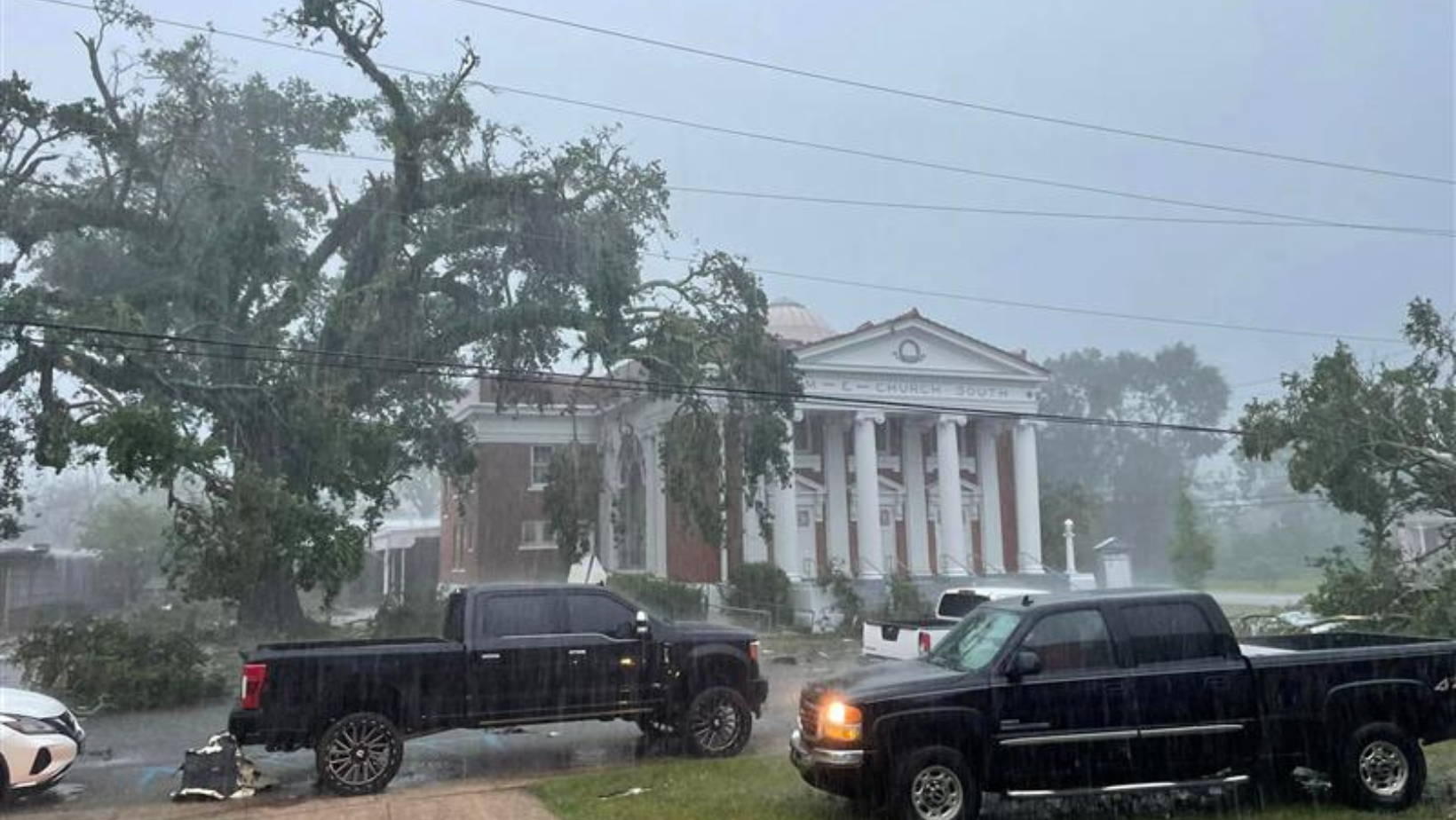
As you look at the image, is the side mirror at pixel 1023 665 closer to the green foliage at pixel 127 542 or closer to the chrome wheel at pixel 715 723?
the chrome wheel at pixel 715 723

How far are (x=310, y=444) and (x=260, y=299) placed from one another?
499cm

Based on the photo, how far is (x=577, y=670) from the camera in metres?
11.6

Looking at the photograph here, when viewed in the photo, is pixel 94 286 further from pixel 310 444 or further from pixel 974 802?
pixel 974 802

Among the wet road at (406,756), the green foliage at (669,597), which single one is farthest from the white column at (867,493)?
the wet road at (406,756)

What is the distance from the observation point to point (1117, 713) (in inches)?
329

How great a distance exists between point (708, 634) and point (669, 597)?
68.8ft

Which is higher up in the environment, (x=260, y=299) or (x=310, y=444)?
(x=260, y=299)

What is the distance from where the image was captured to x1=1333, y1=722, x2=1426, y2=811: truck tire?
8516 millimetres

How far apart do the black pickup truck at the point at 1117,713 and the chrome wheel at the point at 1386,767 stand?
0.04 ft

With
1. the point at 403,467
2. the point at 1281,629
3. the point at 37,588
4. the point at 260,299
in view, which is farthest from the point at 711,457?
the point at 37,588

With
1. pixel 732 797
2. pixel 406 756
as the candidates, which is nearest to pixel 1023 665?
pixel 732 797

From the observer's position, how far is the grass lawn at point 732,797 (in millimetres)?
8633

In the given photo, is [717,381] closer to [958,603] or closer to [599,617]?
[958,603]

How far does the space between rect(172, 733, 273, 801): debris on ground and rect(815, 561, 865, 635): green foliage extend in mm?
20604
